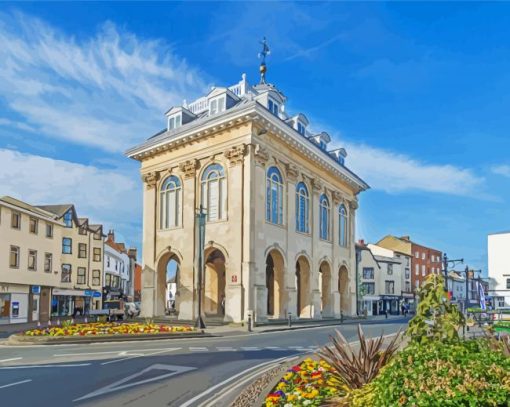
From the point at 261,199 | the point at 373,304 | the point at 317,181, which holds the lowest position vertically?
the point at 373,304

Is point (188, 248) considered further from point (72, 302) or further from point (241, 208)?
point (72, 302)

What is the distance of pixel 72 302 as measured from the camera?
172 feet

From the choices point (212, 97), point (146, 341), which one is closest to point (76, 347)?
point (146, 341)

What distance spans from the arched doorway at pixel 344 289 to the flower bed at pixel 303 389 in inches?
1530

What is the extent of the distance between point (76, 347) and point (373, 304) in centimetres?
6173

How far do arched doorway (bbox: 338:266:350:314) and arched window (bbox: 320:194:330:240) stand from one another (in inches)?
223

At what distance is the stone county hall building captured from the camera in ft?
110

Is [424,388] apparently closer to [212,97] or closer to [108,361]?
[108,361]

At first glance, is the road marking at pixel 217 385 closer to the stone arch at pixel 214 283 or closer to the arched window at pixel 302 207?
the arched window at pixel 302 207

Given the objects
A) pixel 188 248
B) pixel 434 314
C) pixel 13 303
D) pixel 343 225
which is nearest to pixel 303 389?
pixel 434 314

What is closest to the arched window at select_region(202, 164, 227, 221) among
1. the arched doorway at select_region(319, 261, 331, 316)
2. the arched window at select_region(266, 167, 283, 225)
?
the arched window at select_region(266, 167, 283, 225)

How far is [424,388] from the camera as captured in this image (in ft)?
15.1

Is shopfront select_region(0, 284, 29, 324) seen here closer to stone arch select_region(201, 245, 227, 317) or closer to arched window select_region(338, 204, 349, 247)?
stone arch select_region(201, 245, 227, 317)

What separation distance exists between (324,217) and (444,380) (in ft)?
130
